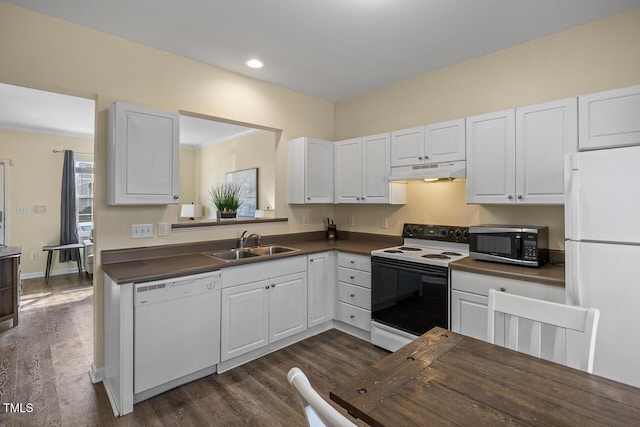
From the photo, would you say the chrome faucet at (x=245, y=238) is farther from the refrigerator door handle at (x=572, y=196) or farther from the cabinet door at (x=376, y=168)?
the refrigerator door handle at (x=572, y=196)

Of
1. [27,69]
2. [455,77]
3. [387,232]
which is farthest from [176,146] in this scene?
[455,77]

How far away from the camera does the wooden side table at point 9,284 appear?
3.36m

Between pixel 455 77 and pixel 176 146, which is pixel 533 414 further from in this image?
pixel 455 77

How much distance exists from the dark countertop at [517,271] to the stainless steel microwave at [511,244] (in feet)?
0.17

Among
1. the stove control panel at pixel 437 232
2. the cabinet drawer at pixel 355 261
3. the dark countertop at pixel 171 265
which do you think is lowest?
the cabinet drawer at pixel 355 261

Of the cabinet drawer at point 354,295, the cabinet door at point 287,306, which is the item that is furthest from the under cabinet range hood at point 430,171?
the cabinet door at point 287,306

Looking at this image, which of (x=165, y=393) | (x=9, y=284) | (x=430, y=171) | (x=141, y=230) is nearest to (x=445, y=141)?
(x=430, y=171)

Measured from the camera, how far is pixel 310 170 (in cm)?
363

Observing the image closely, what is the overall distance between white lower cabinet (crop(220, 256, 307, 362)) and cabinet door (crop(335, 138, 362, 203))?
38.7 inches

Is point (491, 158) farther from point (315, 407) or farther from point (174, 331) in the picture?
point (174, 331)

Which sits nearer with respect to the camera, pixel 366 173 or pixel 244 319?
pixel 244 319

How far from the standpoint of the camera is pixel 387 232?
3.68 metres

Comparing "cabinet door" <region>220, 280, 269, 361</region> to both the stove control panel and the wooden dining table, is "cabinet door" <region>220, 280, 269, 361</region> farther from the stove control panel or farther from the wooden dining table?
the wooden dining table

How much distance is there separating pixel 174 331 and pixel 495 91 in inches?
128
